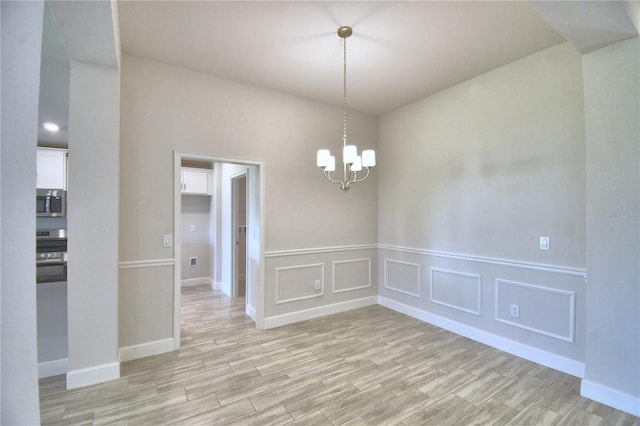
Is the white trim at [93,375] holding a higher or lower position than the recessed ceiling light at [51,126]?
lower

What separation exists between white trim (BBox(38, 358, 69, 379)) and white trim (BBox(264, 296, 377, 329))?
1913 mm

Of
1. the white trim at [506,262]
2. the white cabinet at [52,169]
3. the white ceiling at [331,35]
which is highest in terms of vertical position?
the white ceiling at [331,35]

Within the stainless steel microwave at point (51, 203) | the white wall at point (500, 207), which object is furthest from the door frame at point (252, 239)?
the white wall at point (500, 207)

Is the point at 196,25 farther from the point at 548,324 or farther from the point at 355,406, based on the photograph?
the point at 548,324

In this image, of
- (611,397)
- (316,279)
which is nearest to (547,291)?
(611,397)

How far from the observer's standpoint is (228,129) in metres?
3.44

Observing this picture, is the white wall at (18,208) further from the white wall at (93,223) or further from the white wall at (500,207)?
the white wall at (500,207)

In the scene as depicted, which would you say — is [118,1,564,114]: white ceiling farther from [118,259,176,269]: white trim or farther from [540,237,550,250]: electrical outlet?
Result: [118,259,176,269]: white trim

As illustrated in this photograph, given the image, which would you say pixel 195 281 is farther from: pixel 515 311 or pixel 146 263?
pixel 515 311

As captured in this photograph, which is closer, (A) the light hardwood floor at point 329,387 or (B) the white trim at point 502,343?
(A) the light hardwood floor at point 329,387

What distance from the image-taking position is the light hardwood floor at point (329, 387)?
2049 millimetres

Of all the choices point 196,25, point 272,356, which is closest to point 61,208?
point 196,25

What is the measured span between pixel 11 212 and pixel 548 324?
12.1 ft

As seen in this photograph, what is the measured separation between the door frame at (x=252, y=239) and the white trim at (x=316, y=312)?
0.17 m
